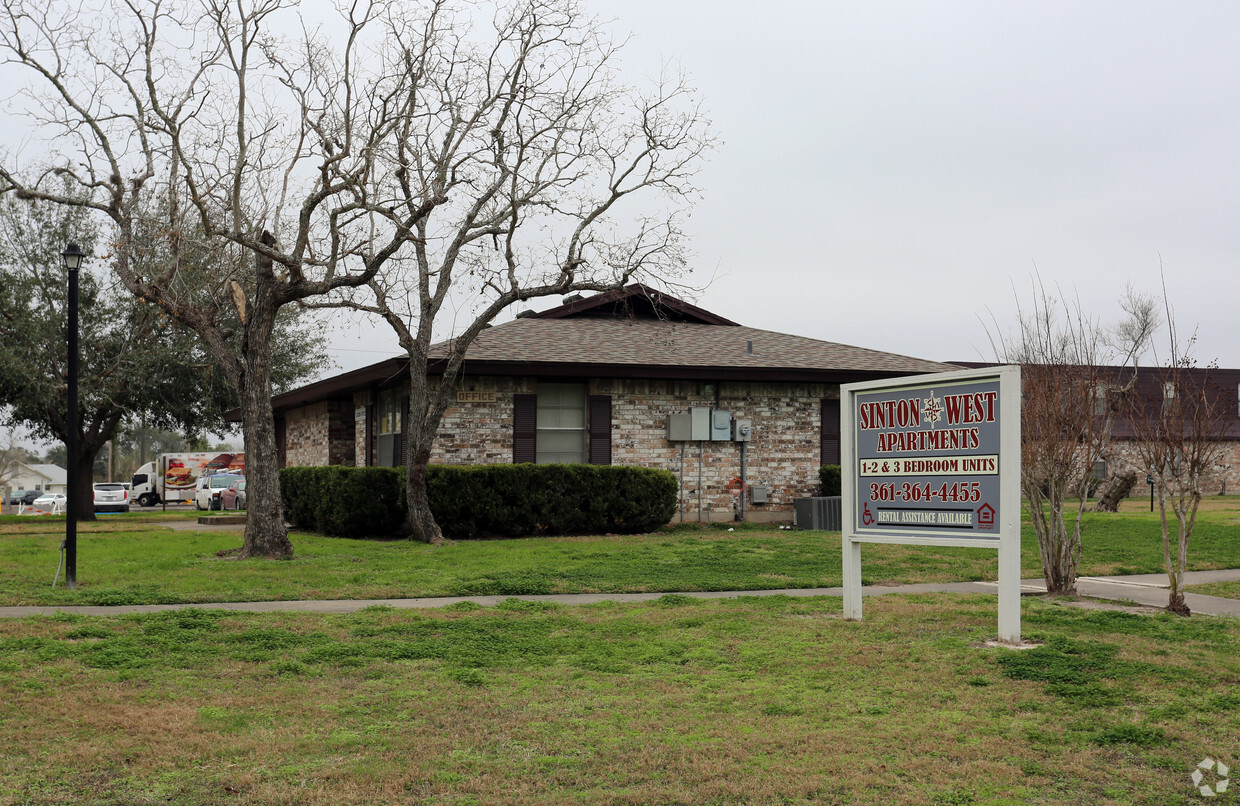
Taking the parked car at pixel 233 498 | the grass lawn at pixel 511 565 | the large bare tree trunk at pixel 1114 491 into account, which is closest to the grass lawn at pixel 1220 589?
the grass lawn at pixel 511 565

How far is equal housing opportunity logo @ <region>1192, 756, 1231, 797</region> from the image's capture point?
481 centimetres

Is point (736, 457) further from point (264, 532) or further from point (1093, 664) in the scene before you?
point (1093, 664)

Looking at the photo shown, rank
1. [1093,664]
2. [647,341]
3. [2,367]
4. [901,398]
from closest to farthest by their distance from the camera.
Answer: [1093,664] → [901,398] → [647,341] → [2,367]

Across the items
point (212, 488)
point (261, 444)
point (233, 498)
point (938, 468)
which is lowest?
point (233, 498)

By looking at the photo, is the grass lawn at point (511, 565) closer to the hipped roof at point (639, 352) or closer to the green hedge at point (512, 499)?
the green hedge at point (512, 499)

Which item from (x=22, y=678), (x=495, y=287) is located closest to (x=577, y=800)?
(x=22, y=678)

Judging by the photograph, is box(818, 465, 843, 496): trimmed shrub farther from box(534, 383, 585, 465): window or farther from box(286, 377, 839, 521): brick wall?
box(534, 383, 585, 465): window

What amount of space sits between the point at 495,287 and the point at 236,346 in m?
14.2

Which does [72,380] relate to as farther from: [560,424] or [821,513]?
[821,513]

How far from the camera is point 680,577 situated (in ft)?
45.9

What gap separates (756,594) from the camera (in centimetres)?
1260

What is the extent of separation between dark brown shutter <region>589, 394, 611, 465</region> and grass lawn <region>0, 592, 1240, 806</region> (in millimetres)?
12756

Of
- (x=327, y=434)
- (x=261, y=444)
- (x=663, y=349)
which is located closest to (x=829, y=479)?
(x=663, y=349)

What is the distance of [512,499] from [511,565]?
592 centimetres
